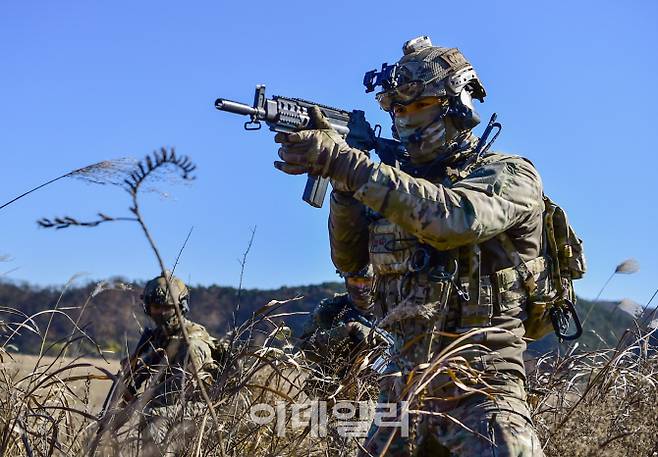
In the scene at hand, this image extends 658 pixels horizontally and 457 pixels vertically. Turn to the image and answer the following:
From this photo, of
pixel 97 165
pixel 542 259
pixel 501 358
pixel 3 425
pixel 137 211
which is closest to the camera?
pixel 137 211

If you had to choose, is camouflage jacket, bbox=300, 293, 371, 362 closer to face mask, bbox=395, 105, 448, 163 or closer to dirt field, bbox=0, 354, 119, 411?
dirt field, bbox=0, 354, 119, 411

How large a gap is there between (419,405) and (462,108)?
1176 mm

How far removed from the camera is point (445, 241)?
9.89ft

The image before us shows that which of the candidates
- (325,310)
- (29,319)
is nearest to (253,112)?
(29,319)

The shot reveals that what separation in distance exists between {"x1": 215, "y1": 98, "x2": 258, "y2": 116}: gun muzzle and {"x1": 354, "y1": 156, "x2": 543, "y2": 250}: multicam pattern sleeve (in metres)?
1.12

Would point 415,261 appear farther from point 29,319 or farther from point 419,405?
point 29,319

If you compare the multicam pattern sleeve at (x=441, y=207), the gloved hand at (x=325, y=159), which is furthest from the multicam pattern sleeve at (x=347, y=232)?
the multicam pattern sleeve at (x=441, y=207)

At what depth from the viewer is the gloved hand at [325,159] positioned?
3.08 metres

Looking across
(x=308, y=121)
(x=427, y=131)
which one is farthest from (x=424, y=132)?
(x=308, y=121)

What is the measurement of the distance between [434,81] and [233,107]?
98 cm

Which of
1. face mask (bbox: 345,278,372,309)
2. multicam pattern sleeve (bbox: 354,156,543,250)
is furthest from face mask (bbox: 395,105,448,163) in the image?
face mask (bbox: 345,278,372,309)

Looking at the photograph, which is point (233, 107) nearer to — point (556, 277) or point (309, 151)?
point (309, 151)

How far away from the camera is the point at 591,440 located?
10.8ft

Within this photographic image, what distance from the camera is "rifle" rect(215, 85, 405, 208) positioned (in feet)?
12.4
